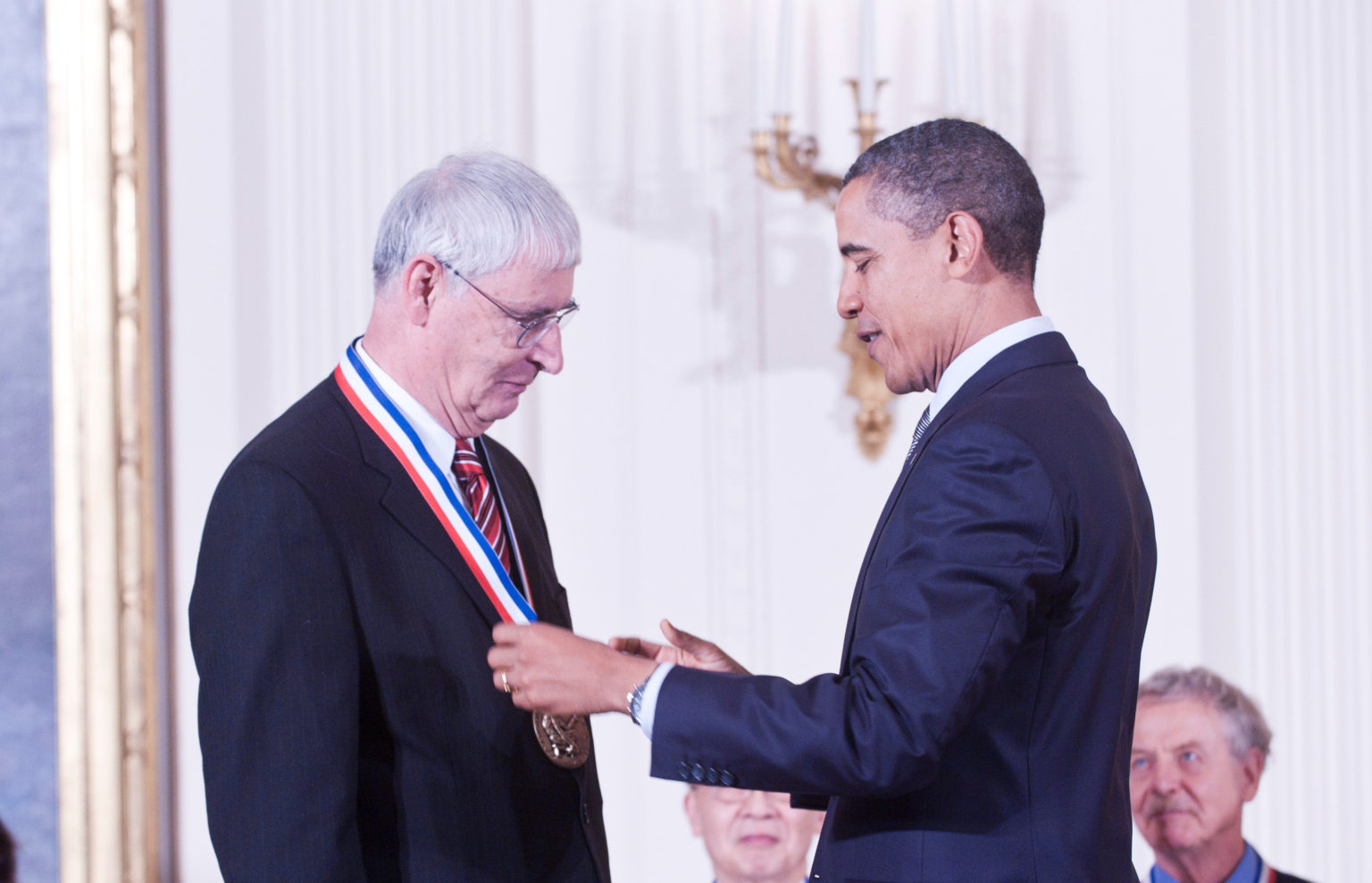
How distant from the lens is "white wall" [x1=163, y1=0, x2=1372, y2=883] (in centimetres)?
362

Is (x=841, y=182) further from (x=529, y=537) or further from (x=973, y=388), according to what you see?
(x=973, y=388)

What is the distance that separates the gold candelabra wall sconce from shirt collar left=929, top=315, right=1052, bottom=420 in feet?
5.32

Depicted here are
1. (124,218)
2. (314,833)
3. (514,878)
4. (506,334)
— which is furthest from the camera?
(124,218)

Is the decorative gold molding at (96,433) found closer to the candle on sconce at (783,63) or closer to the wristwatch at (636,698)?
the candle on sconce at (783,63)

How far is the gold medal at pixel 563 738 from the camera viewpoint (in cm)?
199

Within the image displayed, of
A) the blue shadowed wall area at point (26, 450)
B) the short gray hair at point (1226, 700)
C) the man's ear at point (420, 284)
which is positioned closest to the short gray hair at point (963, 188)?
the man's ear at point (420, 284)

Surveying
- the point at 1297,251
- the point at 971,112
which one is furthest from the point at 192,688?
the point at 1297,251

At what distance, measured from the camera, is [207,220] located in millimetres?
3418

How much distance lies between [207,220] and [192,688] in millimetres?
1212

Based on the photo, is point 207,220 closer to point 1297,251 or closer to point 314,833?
point 314,833

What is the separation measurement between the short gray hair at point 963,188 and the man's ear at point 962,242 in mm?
10

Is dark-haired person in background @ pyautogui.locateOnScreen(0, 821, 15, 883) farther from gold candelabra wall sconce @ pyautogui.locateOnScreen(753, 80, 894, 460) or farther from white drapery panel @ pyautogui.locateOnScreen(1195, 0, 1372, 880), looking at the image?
white drapery panel @ pyautogui.locateOnScreen(1195, 0, 1372, 880)

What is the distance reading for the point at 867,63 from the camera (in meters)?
3.45

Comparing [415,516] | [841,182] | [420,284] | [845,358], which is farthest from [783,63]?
[415,516]
